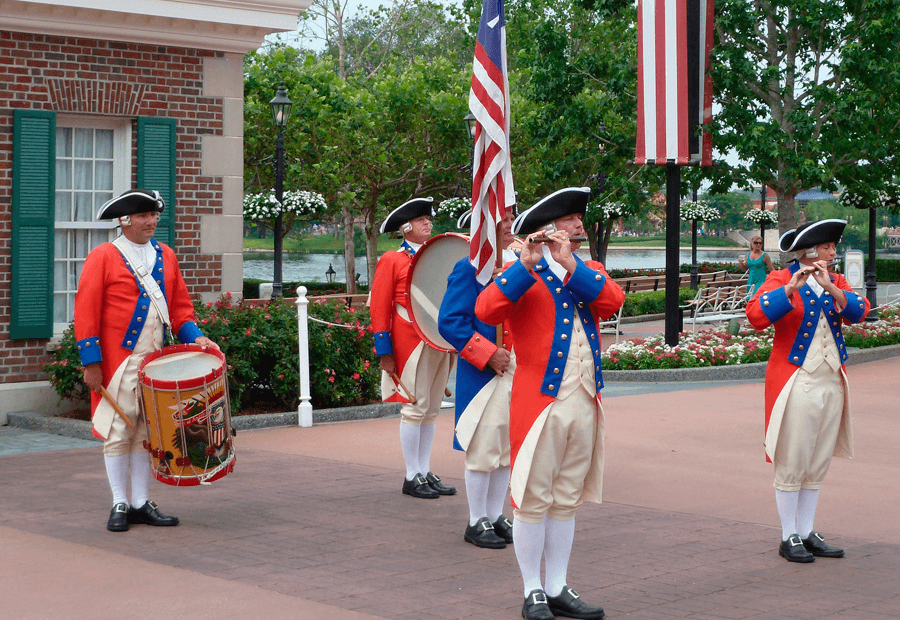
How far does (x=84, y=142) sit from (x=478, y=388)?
641cm

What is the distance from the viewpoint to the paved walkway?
5.36m

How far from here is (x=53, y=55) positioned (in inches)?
427

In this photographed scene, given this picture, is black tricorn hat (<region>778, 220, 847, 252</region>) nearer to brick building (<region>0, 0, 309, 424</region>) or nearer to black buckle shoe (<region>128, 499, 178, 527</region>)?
black buckle shoe (<region>128, 499, 178, 527</region>)

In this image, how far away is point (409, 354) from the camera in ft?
25.6

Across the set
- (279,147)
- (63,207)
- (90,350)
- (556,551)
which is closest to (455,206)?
(279,147)

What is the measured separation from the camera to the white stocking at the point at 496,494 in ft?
22.0

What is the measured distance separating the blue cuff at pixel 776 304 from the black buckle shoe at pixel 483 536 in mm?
1940

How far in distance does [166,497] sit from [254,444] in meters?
2.12

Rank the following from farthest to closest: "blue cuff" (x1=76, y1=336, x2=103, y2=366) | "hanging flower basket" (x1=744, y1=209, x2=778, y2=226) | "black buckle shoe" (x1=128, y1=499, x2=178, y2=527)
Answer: "hanging flower basket" (x1=744, y1=209, x2=778, y2=226) → "black buckle shoe" (x1=128, y1=499, x2=178, y2=527) → "blue cuff" (x1=76, y1=336, x2=103, y2=366)

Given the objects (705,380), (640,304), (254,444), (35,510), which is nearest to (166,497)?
(35,510)

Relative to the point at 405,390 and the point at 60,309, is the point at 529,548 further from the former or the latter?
the point at 60,309

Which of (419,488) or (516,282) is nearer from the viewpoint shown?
(516,282)

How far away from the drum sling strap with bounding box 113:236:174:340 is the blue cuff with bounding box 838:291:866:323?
395cm

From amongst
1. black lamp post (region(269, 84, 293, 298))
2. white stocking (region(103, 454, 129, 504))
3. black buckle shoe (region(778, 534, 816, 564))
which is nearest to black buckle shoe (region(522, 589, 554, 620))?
black buckle shoe (region(778, 534, 816, 564))
